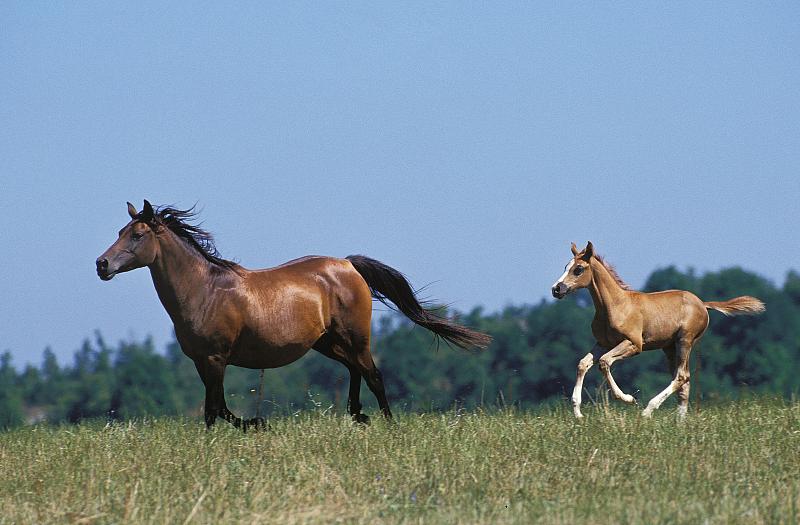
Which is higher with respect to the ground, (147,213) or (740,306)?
(147,213)

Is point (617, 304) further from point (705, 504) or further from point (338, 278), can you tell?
point (705, 504)

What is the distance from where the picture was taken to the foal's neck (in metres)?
11.7

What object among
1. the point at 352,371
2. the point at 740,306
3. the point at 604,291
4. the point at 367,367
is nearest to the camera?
the point at 367,367

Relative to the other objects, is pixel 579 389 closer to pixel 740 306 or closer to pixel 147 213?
pixel 740 306

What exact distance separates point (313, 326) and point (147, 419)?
2001 mm

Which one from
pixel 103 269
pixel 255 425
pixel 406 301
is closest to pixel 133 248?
pixel 103 269

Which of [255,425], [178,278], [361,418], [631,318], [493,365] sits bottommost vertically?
[493,365]

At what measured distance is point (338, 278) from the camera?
36.1ft

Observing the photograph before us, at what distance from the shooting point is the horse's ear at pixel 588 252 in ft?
38.6

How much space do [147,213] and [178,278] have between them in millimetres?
666

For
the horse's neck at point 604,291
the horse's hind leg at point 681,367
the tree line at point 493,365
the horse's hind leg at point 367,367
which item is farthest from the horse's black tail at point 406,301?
the tree line at point 493,365

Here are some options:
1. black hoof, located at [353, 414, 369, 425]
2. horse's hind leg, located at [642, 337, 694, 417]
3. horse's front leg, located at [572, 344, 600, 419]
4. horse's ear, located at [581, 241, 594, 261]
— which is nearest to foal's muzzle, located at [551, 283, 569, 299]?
horse's ear, located at [581, 241, 594, 261]

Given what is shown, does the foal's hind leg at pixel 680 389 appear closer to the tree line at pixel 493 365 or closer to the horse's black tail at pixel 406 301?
the horse's black tail at pixel 406 301

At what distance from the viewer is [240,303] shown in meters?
10.3
